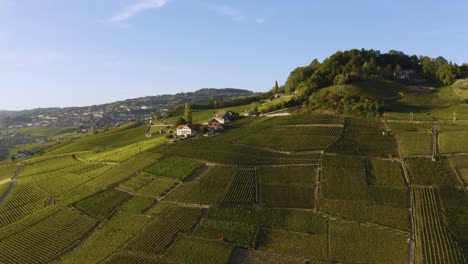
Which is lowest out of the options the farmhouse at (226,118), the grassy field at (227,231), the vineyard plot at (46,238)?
the vineyard plot at (46,238)

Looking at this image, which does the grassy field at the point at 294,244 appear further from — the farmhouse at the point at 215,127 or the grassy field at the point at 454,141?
the farmhouse at the point at 215,127

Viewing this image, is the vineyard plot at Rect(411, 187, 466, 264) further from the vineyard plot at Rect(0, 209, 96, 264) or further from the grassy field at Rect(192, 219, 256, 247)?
the vineyard plot at Rect(0, 209, 96, 264)

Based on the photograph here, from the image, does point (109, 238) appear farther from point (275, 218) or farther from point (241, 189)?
point (275, 218)

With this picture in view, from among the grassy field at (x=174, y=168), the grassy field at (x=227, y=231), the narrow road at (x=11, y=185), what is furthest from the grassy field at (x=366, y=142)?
the narrow road at (x=11, y=185)

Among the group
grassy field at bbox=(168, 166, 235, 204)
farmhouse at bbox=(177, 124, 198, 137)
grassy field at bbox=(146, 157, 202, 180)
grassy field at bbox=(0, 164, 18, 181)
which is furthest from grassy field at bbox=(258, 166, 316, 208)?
grassy field at bbox=(0, 164, 18, 181)

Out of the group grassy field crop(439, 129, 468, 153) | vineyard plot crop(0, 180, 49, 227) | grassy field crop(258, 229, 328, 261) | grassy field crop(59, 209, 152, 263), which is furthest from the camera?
grassy field crop(439, 129, 468, 153)

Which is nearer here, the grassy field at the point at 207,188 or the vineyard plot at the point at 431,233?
the vineyard plot at the point at 431,233

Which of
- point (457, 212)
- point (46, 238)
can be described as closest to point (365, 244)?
point (457, 212)
